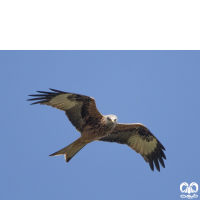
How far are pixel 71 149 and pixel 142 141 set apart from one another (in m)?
2.39

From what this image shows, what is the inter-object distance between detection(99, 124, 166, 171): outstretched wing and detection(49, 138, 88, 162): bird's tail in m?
1.06

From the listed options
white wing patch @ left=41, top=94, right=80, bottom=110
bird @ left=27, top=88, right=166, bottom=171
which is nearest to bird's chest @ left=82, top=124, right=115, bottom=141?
bird @ left=27, top=88, right=166, bottom=171

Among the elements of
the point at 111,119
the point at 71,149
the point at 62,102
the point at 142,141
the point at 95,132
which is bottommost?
the point at 71,149

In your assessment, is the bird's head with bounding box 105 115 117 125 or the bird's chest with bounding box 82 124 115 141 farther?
the bird's chest with bounding box 82 124 115 141

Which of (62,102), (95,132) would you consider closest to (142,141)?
(95,132)

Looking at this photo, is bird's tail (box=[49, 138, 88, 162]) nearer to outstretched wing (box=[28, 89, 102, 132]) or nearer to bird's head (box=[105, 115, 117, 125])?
outstretched wing (box=[28, 89, 102, 132])

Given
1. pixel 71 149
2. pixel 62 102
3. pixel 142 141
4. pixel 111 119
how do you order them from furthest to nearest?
pixel 142 141, pixel 71 149, pixel 62 102, pixel 111 119

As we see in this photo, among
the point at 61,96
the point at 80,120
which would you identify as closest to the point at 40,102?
the point at 61,96

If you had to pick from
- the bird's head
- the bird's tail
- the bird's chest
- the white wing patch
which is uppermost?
the white wing patch

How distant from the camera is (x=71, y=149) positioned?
9734 millimetres

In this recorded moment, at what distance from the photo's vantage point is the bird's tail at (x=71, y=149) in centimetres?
961

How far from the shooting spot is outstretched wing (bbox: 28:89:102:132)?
30.9ft

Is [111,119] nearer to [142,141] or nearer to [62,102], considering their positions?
[62,102]
